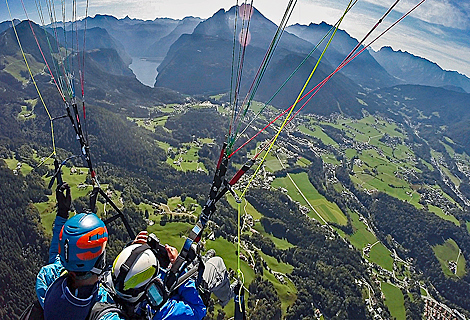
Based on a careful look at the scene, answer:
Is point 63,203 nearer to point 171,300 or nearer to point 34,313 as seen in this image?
point 34,313

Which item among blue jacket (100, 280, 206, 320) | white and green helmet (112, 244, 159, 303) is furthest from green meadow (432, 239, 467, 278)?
white and green helmet (112, 244, 159, 303)

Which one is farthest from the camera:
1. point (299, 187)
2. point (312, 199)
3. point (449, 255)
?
point (299, 187)

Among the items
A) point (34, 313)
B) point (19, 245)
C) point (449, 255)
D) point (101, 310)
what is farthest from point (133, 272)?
point (449, 255)

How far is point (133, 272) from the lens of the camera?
340cm

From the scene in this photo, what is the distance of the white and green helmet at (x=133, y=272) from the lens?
340cm

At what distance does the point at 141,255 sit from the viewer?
3.50m

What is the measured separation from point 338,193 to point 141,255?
9562 centimetres

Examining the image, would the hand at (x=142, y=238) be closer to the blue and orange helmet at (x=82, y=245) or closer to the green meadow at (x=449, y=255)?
the blue and orange helmet at (x=82, y=245)

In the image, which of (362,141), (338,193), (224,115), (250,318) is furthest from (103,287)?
(362,141)

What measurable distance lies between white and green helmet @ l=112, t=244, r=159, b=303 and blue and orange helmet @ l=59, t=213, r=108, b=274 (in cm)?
26

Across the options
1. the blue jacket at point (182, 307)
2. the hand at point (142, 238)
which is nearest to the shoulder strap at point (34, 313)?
the blue jacket at point (182, 307)

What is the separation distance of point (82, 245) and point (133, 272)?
654 millimetres

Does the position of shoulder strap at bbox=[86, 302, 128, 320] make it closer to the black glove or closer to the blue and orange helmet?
the blue and orange helmet

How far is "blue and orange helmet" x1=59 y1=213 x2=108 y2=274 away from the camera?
11.1 feet
